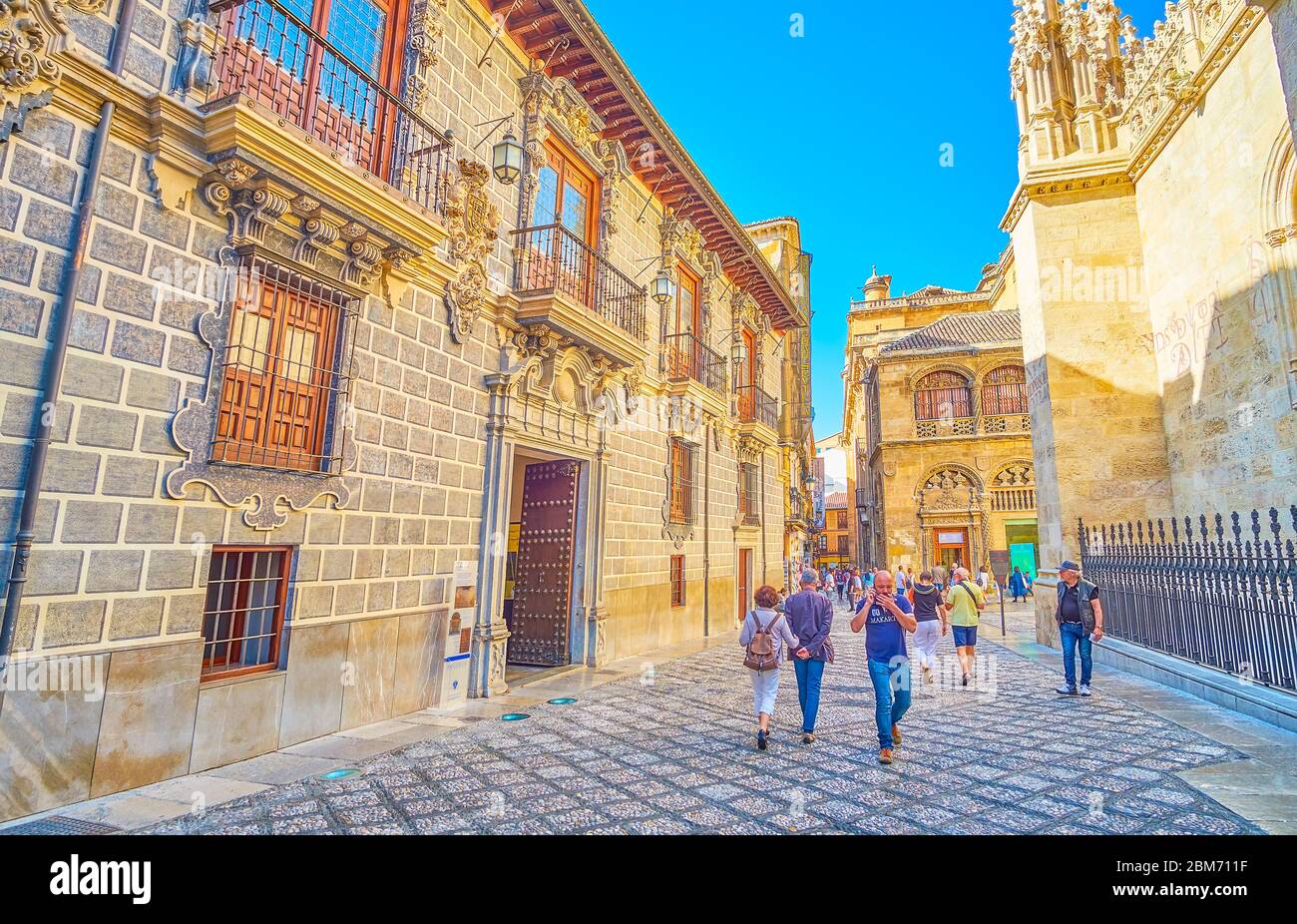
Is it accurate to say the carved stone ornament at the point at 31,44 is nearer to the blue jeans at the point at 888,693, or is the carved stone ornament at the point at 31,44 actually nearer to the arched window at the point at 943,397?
the blue jeans at the point at 888,693

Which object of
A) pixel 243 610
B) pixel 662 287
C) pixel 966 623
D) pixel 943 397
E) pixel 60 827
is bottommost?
pixel 60 827

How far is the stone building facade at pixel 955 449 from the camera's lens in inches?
998

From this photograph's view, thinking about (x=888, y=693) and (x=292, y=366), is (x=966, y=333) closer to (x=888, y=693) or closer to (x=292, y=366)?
(x=888, y=693)

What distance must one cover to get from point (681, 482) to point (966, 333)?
21.4 metres

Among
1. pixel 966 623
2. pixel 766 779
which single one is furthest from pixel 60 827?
pixel 966 623

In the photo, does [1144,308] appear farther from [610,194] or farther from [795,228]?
[795,228]

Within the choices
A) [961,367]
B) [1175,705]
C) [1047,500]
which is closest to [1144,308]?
[1047,500]

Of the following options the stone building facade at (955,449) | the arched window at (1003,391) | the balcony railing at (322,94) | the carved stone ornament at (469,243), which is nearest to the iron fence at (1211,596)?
the carved stone ornament at (469,243)

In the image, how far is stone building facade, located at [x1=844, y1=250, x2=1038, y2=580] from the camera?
25.3m

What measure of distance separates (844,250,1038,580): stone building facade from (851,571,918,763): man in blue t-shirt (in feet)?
71.7

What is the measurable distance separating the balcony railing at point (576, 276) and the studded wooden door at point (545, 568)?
2626 mm

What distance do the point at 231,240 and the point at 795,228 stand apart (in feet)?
80.6

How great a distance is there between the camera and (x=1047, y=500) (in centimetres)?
1130

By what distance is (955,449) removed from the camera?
26.3 metres
